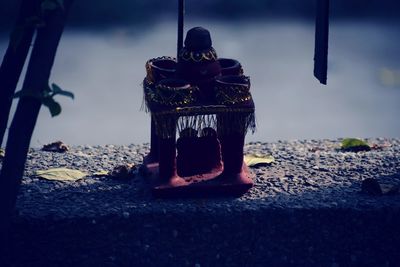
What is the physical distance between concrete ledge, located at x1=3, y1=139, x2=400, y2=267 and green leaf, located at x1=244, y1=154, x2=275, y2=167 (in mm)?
368

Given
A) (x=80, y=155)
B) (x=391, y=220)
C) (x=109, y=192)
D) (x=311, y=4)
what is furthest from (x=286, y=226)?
(x=311, y=4)

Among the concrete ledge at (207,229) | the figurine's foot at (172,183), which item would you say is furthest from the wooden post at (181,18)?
the concrete ledge at (207,229)

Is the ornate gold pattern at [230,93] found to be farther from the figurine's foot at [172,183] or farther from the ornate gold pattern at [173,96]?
the figurine's foot at [172,183]

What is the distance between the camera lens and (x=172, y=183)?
3010 mm

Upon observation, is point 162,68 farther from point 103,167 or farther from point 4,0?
point 4,0

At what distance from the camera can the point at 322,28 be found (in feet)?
9.81

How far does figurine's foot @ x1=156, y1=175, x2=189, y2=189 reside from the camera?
2.99m

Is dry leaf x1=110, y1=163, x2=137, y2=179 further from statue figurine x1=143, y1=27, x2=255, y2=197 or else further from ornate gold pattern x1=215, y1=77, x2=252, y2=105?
ornate gold pattern x1=215, y1=77, x2=252, y2=105

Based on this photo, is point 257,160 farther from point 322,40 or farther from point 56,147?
point 56,147

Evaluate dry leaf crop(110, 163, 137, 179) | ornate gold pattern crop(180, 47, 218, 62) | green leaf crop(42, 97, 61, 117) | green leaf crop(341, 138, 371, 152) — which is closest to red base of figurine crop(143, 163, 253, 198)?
dry leaf crop(110, 163, 137, 179)

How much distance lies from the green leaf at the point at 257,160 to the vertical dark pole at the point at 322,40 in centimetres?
57

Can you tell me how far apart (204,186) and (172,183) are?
0.13 metres

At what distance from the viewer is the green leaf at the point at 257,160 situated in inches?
136

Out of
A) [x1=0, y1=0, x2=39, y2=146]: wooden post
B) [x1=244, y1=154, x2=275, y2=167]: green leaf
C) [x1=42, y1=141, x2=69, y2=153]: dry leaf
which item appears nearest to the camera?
[x1=0, y1=0, x2=39, y2=146]: wooden post
